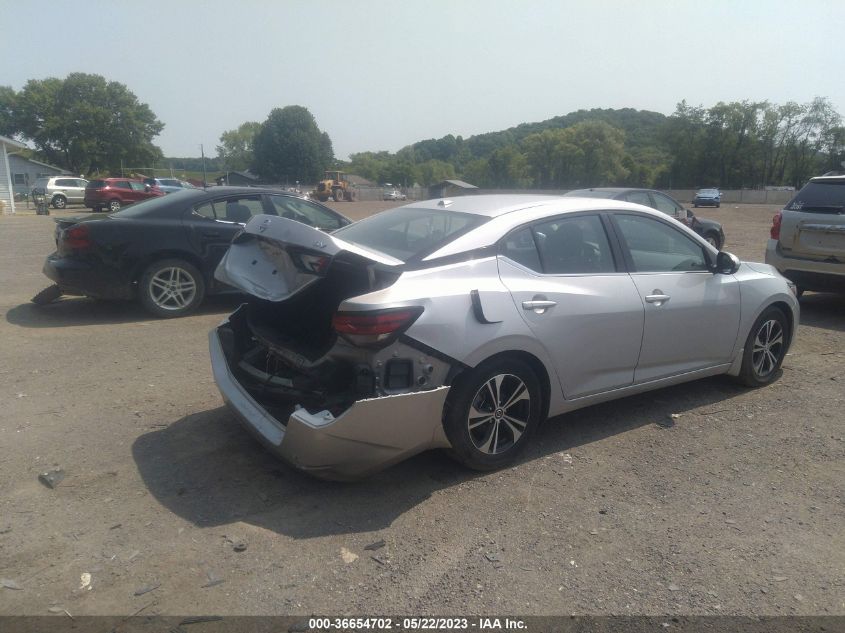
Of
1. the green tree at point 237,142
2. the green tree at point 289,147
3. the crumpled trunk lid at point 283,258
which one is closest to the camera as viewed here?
the crumpled trunk lid at point 283,258

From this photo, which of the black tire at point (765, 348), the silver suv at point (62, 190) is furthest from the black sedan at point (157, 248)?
the silver suv at point (62, 190)

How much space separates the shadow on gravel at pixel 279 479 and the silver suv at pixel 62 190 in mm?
39221

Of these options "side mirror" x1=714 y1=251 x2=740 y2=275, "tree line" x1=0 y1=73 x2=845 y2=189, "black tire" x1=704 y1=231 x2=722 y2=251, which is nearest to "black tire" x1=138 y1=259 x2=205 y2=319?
"side mirror" x1=714 y1=251 x2=740 y2=275

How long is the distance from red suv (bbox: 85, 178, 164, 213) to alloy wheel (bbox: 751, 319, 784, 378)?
31777 millimetres

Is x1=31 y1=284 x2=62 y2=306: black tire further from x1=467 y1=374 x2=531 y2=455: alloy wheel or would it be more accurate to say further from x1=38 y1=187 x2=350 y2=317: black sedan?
x1=467 y1=374 x2=531 y2=455: alloy wheel

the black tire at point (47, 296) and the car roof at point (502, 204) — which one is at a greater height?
the car roof at point (502, 204)

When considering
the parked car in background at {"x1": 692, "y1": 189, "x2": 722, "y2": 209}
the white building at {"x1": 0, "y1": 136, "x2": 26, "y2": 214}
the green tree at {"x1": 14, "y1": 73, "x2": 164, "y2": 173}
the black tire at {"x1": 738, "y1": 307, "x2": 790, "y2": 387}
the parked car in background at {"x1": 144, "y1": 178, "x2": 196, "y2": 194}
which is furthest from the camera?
the green tree at {"x1": 14, "y1": 73, "x2": 164, "y2": 173}

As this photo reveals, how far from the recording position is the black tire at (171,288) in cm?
750

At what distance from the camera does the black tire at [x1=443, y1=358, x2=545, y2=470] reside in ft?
11.9

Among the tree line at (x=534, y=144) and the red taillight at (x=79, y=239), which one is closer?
the red taillight at (x=79, y=239)

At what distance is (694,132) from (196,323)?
311 ft

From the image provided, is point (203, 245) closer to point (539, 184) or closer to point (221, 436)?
point (221, 436)

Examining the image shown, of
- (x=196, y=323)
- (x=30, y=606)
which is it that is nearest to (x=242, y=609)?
(x=30, y=606)

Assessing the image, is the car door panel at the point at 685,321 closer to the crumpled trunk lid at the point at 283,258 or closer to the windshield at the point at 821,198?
the crumpled trunk lid at the point at 283,258
